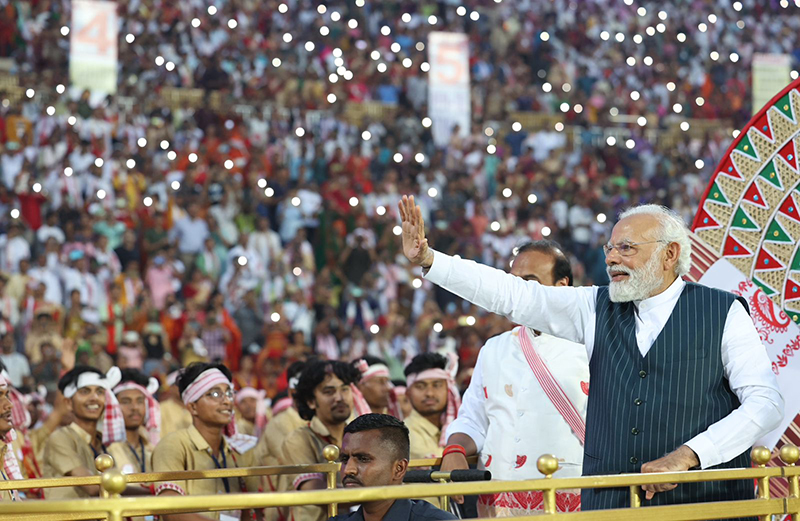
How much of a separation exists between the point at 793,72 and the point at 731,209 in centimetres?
1403

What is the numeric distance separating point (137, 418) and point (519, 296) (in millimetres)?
3694

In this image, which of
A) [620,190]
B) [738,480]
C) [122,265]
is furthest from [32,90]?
[738,480]

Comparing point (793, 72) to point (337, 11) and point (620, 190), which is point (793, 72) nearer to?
point (620, 190)

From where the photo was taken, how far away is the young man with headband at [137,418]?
627 cm

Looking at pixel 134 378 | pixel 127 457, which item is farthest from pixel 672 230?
pixel 134 378

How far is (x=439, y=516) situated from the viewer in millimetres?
3379

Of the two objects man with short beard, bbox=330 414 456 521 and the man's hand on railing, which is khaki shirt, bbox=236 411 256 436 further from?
the man's hand on railing

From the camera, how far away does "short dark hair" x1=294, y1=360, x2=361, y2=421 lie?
5.71m

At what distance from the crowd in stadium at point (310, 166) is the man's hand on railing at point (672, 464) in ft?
19.1

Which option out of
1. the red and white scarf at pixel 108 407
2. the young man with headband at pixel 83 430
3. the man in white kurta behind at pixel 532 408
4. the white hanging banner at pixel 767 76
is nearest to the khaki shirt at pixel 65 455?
the young man with headband at pixel 83 430

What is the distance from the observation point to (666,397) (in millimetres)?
3318

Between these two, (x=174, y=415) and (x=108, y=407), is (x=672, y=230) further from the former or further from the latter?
(x=174, y=415)

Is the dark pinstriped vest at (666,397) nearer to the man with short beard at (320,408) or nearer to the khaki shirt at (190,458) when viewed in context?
the khaki shirt at (190,458)

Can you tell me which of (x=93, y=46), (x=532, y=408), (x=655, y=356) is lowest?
(x=532, y=408)
